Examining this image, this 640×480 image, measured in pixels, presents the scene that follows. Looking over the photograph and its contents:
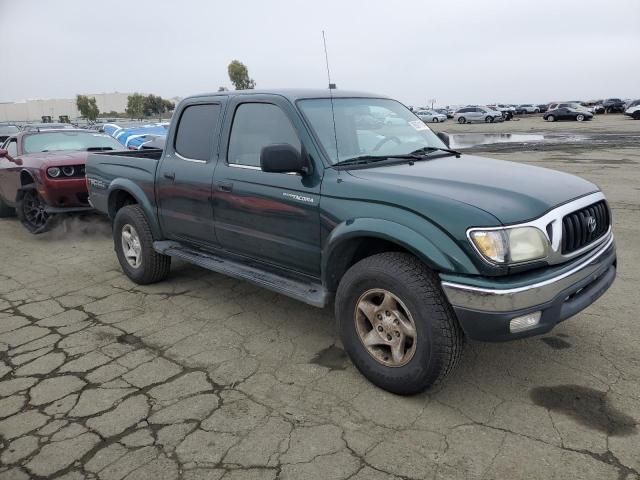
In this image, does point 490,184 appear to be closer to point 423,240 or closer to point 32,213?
point 423,240

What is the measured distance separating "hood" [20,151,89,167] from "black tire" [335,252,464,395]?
5.45m

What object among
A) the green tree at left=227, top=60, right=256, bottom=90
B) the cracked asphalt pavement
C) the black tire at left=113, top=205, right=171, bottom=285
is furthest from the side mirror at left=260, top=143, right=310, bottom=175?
the green tree at left=227, top=60, right=256, bottom=90

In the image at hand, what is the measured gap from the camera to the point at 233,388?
11.0 ft

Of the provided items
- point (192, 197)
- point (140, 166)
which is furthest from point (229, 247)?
point (140, 166)

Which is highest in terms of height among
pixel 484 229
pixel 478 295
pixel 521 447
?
pixel 484 229

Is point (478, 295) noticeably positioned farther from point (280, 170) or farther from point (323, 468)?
point (280, 170)

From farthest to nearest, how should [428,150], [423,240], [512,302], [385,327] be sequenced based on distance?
[428,150]
[385,327]
[423,240]
[512,302]

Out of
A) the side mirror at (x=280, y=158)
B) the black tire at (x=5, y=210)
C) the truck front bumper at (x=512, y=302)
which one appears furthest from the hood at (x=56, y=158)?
the truck front bumper at (x=512, y=302)

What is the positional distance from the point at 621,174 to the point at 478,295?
10984mm

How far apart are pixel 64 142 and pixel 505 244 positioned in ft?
25.4

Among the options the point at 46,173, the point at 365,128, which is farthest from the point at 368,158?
the point at 46,173

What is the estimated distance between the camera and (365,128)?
3.97 m

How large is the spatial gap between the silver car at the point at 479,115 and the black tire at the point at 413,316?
162 ft

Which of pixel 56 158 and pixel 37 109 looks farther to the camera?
pixel 37 109
